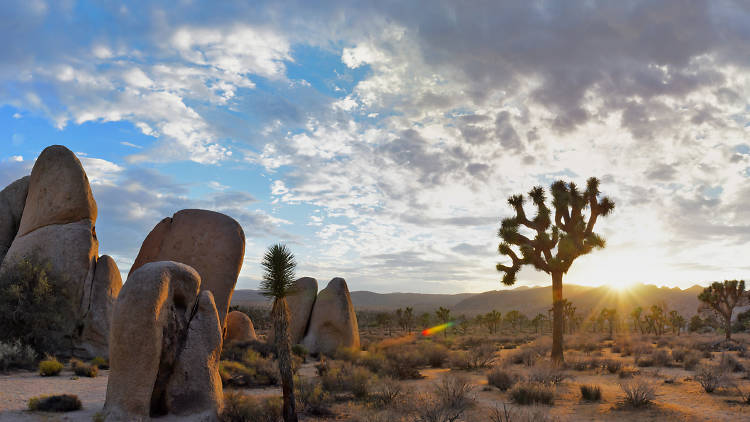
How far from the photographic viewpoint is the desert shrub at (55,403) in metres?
8.62

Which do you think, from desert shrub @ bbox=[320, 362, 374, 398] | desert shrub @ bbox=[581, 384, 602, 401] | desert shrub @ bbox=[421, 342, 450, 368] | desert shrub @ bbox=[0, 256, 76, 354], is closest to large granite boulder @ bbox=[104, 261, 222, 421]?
desert shrub @ bbox=[320, 362, 374, 398]

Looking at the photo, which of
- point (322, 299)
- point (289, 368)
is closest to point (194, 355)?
point (289, 368)

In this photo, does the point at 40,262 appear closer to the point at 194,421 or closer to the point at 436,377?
the point at 194,421

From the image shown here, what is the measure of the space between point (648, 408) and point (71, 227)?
1886 centimetres

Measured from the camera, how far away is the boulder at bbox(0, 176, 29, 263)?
1944 cm

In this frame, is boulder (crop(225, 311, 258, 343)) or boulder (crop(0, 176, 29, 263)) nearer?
boulder (crop(0, 176, 29, 263))

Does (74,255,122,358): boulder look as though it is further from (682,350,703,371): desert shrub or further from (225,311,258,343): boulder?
(682,350,703,371): desert shrub

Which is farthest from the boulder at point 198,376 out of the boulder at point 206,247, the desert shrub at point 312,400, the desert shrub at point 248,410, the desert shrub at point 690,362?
the desert shrub at point 690,362

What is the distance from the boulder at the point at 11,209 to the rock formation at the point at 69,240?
92 centimetres

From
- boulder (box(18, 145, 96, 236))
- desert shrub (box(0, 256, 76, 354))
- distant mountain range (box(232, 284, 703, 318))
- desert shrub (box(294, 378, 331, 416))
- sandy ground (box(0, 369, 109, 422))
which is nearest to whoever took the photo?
sandy ground (box(0, 369, 109, 422))

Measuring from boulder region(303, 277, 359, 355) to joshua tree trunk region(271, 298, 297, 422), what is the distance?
1374 centimetres

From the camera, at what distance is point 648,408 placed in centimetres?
1081

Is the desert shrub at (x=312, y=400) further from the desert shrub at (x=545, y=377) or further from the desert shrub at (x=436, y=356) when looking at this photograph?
the desert shrub at (x=436, y=356)

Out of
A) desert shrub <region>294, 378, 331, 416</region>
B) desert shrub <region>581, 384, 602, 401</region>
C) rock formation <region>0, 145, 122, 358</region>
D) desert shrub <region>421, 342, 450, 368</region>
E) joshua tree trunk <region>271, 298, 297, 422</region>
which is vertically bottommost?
desert shrub <region>421, 342, 450, 368</region>
